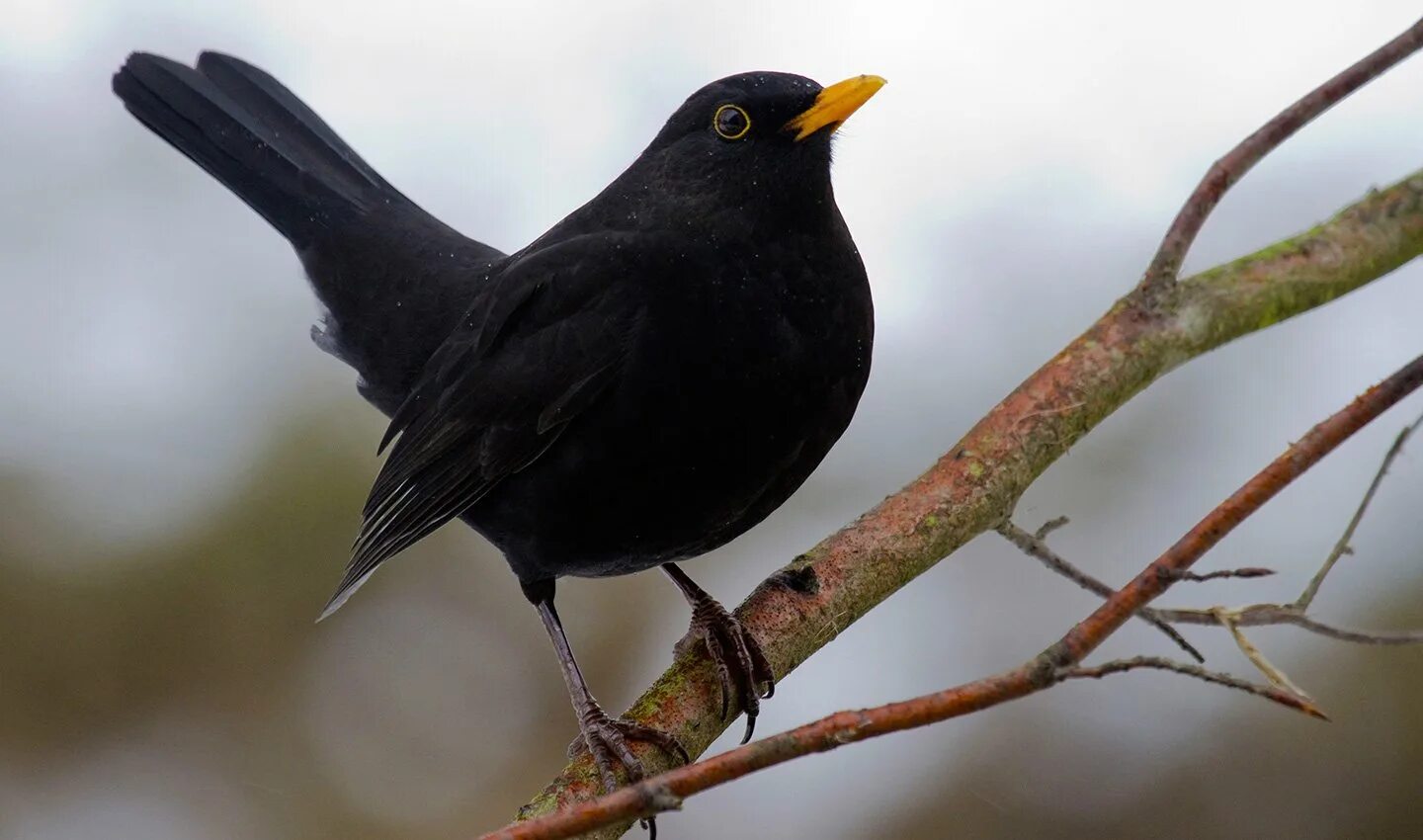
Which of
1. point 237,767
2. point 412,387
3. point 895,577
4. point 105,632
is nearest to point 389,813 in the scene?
point 237,767

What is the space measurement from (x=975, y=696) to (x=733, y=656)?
4.62 feet

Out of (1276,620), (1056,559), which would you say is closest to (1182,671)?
(1276,620)

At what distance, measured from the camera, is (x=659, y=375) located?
12.0ft

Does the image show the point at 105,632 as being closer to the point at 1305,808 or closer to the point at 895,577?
the point at 895,577

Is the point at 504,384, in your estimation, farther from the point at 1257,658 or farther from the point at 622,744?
the point at 1257,658

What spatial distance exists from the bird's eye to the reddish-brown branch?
1948 millimetres

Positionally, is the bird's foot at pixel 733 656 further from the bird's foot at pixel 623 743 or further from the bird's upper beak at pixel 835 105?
the bird's upper beak at pixel 835 105

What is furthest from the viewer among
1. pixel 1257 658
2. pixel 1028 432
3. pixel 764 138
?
pixel 764 138

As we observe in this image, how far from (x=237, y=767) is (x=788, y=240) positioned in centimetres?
346

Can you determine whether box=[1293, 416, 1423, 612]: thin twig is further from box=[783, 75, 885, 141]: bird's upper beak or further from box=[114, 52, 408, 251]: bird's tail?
box=[114, 52, 408, 251]: bird's tail

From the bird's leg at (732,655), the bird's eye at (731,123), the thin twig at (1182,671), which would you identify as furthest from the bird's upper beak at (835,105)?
the thin twig at (1182,671)

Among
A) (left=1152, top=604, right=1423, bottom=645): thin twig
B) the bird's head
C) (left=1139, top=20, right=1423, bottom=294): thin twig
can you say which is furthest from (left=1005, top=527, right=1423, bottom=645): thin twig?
the bird's head

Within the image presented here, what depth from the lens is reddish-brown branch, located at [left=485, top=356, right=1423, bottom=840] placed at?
232 centimetres

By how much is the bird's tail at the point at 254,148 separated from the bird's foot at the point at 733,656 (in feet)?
7.55
